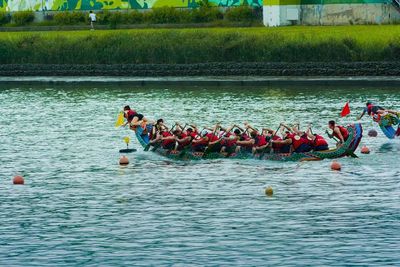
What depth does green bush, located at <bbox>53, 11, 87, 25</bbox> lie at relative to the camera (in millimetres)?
92250

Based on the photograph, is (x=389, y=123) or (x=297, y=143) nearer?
(x=297, y=143)

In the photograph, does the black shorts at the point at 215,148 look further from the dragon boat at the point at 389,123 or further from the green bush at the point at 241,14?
the green bush at the point at 241,14

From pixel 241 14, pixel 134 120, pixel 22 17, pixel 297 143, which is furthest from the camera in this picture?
pixel 22 17

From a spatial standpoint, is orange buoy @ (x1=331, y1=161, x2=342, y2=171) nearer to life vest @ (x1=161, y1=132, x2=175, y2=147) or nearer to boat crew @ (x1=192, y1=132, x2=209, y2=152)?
A: boat crew @ (x1=192, y1=132, x2=209, y2=152)

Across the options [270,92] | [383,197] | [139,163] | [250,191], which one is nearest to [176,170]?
[139,163]

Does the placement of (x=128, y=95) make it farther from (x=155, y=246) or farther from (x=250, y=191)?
(x=155, y=246)

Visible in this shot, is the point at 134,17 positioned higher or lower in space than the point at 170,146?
higher

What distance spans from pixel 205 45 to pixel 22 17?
25214 mm

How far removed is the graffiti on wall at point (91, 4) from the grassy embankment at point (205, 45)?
10.2 meters

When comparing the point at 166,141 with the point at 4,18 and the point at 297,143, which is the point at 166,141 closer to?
the point at 297,143

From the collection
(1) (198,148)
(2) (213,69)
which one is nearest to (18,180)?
(1) (198,148)

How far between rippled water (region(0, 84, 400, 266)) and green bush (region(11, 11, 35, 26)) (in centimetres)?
4243

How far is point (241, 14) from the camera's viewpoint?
85.9 meters

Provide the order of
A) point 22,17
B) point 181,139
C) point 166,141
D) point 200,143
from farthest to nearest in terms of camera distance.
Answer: point 22,17 → point 166,141 → point 181,139 → point 200,143
